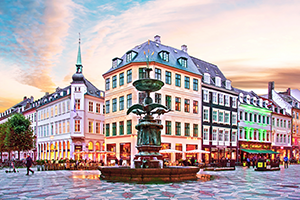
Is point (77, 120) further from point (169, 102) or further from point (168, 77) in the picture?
point (168, 77)

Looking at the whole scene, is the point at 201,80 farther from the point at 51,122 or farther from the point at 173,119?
the point at 51,122

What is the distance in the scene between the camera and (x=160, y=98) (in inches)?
1706

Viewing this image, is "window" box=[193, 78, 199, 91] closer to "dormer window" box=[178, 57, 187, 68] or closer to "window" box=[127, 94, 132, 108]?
"dormer window" box=[178, 57, 187, 68]

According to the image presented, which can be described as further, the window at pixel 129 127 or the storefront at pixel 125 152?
the window at pixel 129 127

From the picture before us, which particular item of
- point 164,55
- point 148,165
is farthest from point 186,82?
point 148,165

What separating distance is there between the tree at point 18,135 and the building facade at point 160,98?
13.7 metres

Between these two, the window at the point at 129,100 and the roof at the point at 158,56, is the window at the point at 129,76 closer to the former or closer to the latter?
the roof at the point at 158,56

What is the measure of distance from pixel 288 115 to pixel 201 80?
30890 millimetres

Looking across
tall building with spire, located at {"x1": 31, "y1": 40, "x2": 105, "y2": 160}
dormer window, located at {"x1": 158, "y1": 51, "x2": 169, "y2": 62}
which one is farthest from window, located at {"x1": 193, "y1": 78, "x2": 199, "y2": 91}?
tall building with spire, located at {"x1": 31, "y1": 40, "x2": 105, "y2": 160}

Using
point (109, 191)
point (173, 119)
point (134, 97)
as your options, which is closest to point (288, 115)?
point (173, 119)

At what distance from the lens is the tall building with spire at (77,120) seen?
53531mm

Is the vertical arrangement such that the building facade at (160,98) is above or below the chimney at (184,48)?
below

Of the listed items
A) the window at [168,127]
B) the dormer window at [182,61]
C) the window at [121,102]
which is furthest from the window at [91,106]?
the dormer window at [182,61]

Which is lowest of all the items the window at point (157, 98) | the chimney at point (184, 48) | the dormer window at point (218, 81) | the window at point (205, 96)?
the window at point (157, 98)
